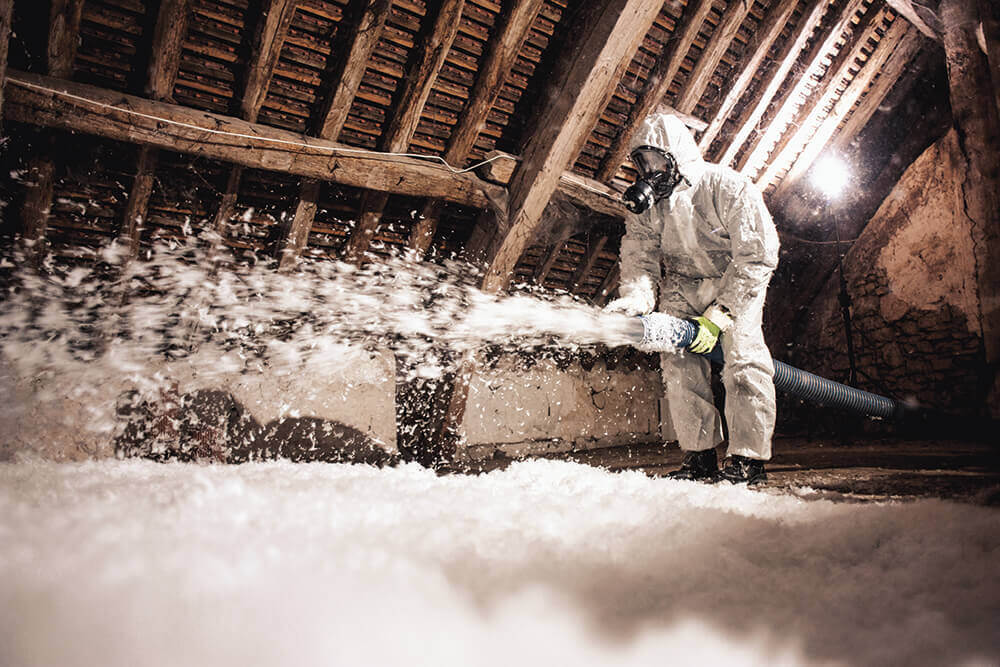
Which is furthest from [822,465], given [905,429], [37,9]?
[37,9]

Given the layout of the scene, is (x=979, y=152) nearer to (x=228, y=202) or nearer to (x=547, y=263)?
(x=547, y=263)

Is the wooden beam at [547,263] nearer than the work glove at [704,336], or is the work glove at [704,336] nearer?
the work glove at [704,336]

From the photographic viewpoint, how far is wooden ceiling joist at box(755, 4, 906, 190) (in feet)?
14.4

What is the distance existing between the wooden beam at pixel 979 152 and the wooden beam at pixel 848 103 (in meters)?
1.02

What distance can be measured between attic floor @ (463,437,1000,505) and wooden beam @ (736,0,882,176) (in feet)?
9.43

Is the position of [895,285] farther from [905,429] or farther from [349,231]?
[349,231]

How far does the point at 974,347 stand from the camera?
4.40m

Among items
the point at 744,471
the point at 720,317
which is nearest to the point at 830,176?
the point at 720,317

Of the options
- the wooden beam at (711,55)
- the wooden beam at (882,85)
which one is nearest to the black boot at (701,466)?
the wooden beam at (711,55)

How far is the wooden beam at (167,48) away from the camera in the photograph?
2.38 meters

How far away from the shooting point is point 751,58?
4062mm

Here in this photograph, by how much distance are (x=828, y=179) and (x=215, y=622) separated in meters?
6.50

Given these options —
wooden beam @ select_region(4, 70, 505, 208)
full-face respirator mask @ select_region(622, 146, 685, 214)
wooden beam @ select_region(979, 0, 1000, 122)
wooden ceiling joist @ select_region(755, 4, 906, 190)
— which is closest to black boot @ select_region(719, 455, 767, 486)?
full-face respirator mask @ select_region(622, 146, 685, 214)

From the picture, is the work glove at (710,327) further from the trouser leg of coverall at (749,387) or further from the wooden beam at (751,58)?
the wooden beam at (751,58)
